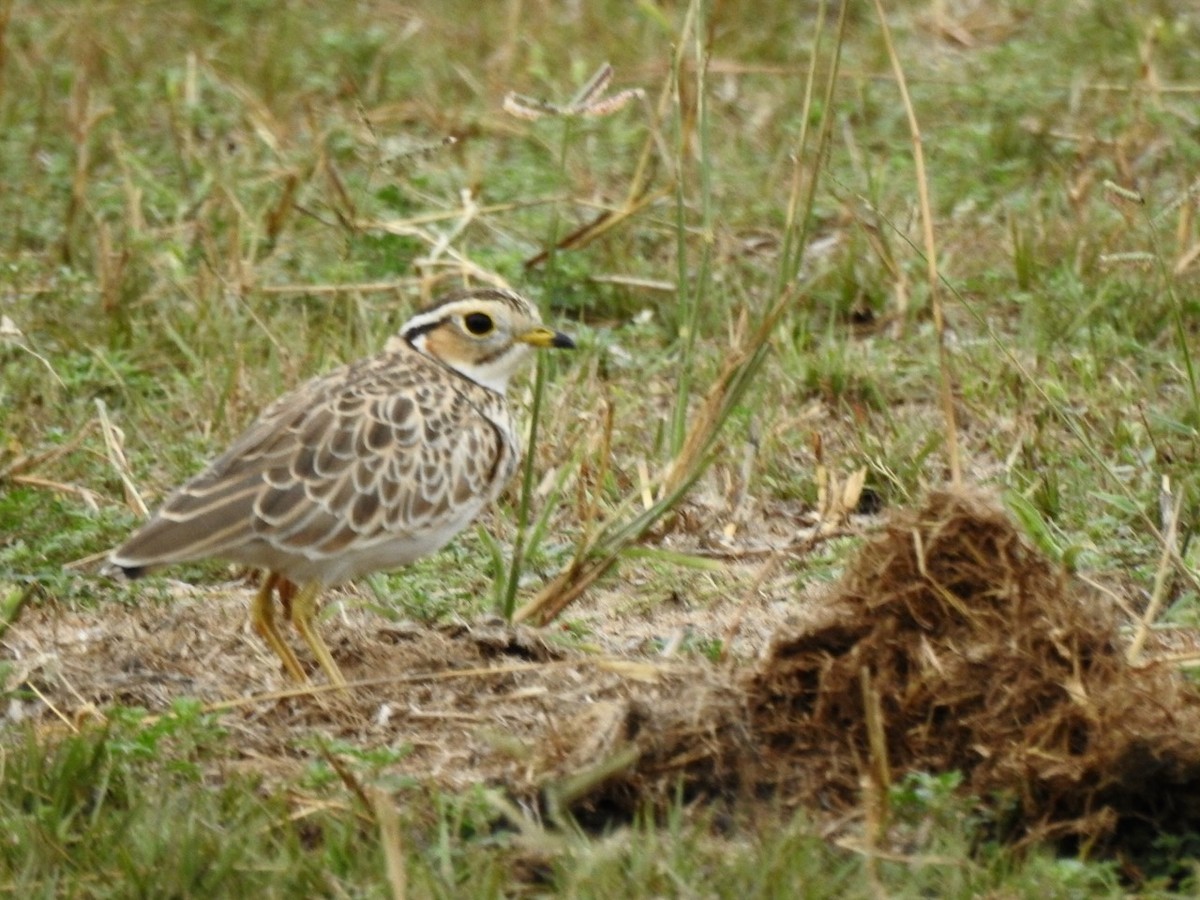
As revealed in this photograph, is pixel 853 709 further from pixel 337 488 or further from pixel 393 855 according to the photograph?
pixel 337 488

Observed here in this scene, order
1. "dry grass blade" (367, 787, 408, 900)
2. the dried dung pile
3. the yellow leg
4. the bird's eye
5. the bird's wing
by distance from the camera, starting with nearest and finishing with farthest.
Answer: "dry grass blade" (367, 787, 408, 900) < the dried dung pile < the bird's wing < the yellow leg < the bird's eye

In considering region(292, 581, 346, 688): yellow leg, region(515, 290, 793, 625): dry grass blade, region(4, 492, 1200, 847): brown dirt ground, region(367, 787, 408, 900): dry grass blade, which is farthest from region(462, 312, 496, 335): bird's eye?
region(367, 787, 408, 900): dry grass blade

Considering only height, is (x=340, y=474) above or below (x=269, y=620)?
above

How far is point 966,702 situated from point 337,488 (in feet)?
5.43

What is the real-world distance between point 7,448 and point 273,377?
90 cm

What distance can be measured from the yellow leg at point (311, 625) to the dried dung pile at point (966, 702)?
1007 millimetres

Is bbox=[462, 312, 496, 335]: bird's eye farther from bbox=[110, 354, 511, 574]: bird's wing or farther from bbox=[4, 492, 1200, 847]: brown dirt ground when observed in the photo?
bbox=[4, 492, 1200, 847]: brown dirt ground

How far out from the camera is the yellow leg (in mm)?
5371

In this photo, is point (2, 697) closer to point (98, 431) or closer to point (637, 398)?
point (98, 431)

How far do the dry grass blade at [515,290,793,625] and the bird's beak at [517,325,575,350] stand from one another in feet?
1.66

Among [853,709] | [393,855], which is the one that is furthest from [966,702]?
[393,855]

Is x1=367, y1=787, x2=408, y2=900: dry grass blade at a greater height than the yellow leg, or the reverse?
x1=367, y1=787, x2=408, y2=900: dry grass blade

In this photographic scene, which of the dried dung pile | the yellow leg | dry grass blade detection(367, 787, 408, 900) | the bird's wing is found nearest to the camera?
dry grass blade detection(367, 787, 408, 900)

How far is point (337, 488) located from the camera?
5.38 m
